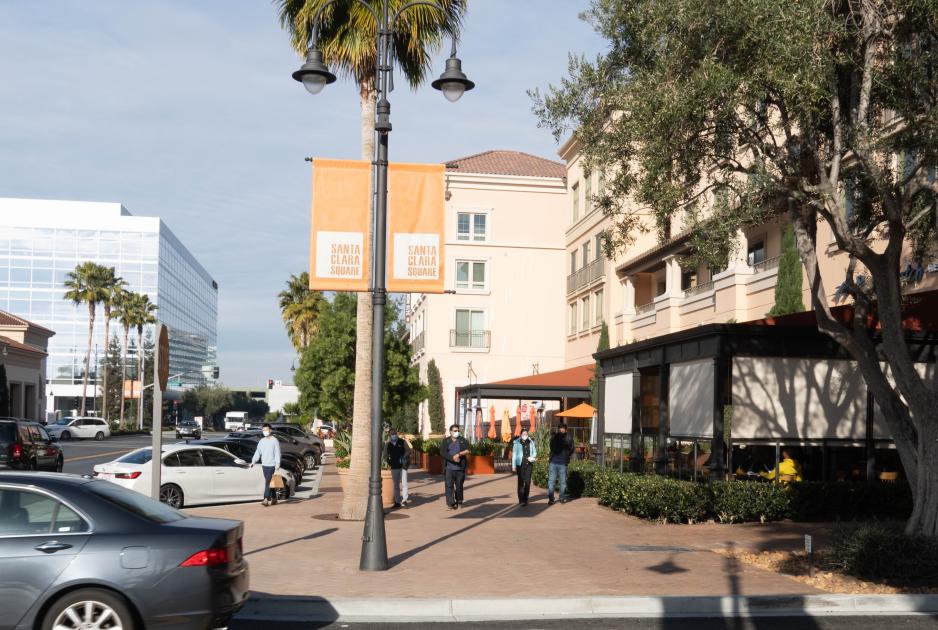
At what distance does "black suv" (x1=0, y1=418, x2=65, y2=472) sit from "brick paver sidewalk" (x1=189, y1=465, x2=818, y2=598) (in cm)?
827

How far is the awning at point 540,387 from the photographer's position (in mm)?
37484

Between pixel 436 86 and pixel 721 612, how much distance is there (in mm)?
7636

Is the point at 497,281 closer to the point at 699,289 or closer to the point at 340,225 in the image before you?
the point at 699,289

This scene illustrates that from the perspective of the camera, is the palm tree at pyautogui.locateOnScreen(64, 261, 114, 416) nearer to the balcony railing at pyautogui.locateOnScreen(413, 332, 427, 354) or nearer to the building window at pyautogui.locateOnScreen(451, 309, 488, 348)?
the balcony railing at pyautogui.locateOnScreen(413, 332, 427, 354)

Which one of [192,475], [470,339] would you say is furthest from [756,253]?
[470,339]

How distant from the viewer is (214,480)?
71.3 ft

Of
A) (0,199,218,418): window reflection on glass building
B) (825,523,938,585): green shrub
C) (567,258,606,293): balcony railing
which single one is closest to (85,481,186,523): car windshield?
(825,523,938,585): green shrub

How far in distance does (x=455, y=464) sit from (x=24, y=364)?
208 ft

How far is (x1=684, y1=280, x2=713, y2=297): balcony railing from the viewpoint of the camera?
33.3 m

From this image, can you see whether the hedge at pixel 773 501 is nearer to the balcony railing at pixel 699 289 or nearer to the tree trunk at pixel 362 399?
the tree trunk at pixel 362 399

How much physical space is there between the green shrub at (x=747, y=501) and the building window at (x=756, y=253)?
14.7 m

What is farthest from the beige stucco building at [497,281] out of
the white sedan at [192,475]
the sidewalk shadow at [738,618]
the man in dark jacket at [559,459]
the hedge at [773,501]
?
the sidewalk shadow at [738,618]

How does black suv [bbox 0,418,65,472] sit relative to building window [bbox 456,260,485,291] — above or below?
below

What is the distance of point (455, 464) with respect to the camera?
21.5 m
